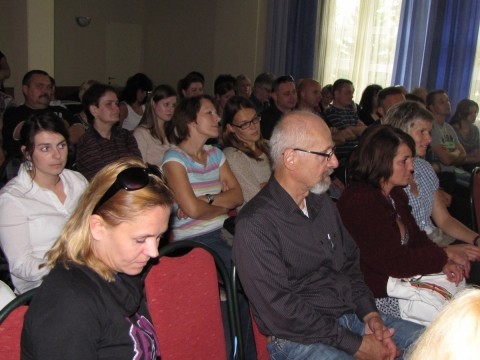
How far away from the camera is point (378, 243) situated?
7.00 feet

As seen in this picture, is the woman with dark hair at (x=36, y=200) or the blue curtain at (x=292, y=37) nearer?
the woman with dark hair at (x=36, y=200)

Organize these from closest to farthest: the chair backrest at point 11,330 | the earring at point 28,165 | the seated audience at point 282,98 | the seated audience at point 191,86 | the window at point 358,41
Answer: the chair backrest at point 11,330
the earring at point 28,165
the seated audience at point 282,98
the seated audience at point 191,86
the window at point 358,41

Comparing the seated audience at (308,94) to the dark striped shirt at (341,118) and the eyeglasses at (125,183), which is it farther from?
the eyeglasses at (125,183)

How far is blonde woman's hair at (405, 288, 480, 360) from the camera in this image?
0.79 metres

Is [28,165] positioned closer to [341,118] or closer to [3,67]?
[3,67]

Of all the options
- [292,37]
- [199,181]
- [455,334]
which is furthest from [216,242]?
[292,37]

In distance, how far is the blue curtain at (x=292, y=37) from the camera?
7332 mm

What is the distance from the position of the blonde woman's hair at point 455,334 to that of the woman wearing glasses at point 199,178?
177 centimetres

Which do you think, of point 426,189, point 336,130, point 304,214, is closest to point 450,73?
point 336,130

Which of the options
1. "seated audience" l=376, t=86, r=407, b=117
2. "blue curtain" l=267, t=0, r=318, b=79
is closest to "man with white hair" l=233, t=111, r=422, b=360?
"seated audience" l=376, t=86, r=407, b=117

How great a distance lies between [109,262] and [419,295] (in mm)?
1387

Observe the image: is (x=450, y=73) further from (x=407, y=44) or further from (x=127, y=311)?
(x=127, y=311)

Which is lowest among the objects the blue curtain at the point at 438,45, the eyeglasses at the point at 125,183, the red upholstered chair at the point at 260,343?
the red upholstered chair at the point at 260,343

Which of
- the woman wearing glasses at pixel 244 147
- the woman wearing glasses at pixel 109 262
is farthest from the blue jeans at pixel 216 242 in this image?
the woman wearing glasses at pixel 109 262
